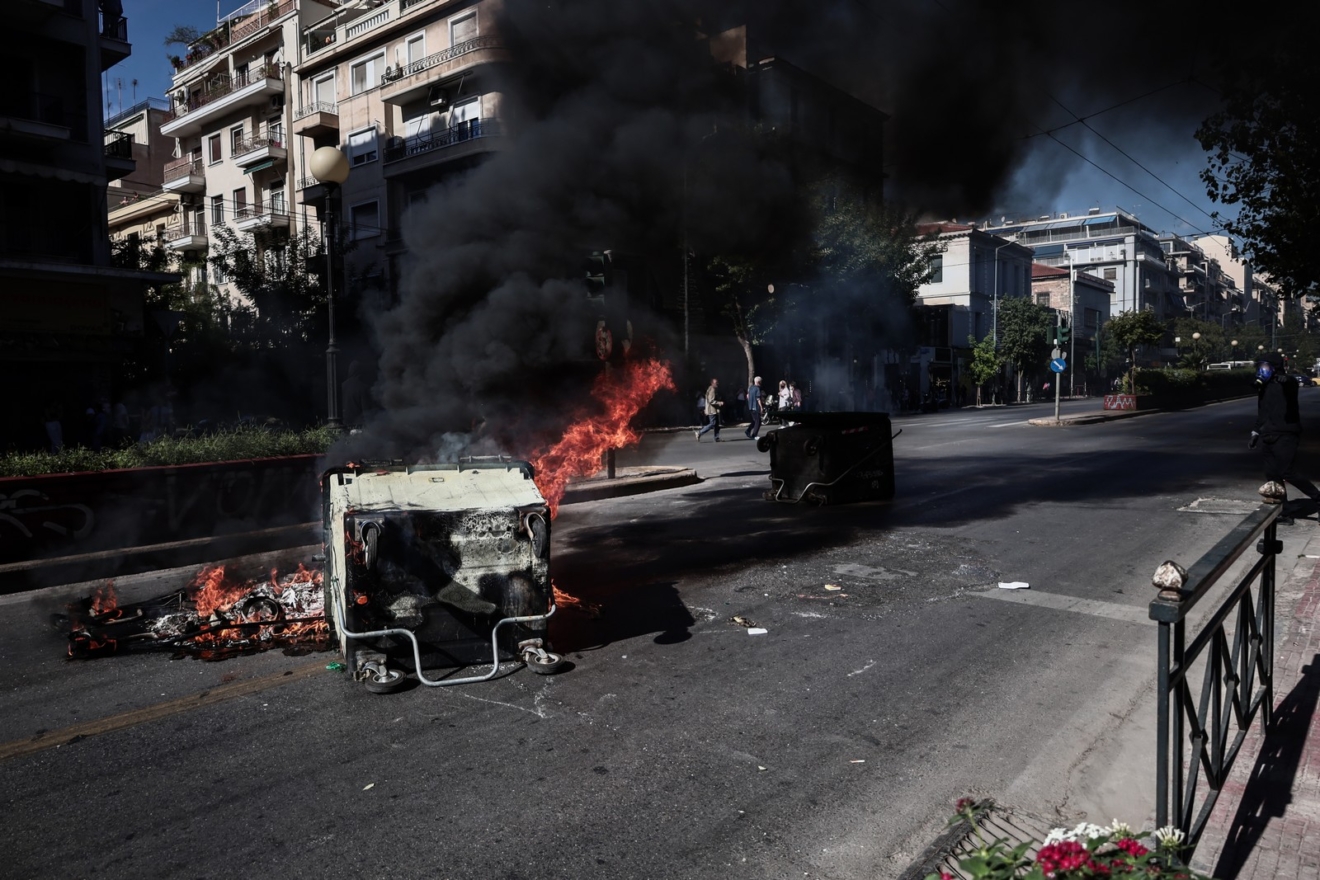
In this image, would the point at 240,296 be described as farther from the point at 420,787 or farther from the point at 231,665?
the point at 420,787

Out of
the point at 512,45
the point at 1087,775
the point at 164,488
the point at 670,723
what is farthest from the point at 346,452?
the point at 1087,775

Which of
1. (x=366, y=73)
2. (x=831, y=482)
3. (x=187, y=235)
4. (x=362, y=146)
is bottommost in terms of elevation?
(x=831, y=482)

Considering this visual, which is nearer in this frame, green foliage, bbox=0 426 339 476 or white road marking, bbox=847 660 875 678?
white road marking, bbox=847 660 875 678

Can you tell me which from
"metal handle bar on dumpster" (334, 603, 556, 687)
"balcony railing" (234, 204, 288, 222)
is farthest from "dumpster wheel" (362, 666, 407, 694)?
"balcony railing" (234, 204, 288, 222)

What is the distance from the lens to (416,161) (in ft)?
83.8

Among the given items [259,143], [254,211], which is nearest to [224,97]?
[259,143]

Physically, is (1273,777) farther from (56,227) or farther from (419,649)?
(56,227)

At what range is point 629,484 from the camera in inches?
488

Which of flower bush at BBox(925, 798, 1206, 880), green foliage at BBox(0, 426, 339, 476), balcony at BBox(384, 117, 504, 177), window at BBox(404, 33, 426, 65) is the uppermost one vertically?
window at BBox(404, 33, 426, 65)

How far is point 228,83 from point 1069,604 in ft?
134

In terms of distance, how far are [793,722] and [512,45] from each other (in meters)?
7.47

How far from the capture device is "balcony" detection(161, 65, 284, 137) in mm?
33281

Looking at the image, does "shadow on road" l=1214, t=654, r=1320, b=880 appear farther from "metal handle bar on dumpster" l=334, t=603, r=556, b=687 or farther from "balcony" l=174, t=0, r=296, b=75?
"balcony" l=174, t=0, r=296, b=75

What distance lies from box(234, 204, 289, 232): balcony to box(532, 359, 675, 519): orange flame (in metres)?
27.6
